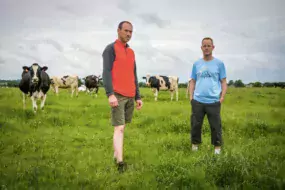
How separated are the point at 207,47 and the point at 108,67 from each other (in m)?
2.26

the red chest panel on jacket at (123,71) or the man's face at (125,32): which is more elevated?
the man's face at (125,32)

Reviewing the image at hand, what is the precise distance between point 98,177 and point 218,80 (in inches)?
129

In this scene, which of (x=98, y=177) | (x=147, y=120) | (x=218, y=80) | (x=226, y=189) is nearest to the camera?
(x=226, y=189)

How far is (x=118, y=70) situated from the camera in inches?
201

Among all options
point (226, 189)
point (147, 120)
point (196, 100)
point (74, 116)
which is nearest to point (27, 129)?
point (74, 116)

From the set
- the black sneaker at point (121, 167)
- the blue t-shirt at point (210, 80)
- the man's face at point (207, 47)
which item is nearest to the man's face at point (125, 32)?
the man's face at point (207, 47)

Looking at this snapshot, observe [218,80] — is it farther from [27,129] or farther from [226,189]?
[27,129]

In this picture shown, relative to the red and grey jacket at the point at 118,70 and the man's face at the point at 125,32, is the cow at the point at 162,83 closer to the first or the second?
the red and grey jacket at the point at 118,70

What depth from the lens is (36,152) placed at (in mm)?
6781

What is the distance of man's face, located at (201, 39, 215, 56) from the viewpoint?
19.2 ft

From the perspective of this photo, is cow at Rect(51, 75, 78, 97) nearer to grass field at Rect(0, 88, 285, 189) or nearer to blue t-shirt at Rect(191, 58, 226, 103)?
grass field at Rect(0, 88, 285, 189)

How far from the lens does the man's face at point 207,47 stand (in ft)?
19.2

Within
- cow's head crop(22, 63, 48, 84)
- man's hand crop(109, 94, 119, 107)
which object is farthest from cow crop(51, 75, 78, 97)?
man's hand crop(109, 94, 119, 107)

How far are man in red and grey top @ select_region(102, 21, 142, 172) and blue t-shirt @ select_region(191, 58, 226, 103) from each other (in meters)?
1.59
